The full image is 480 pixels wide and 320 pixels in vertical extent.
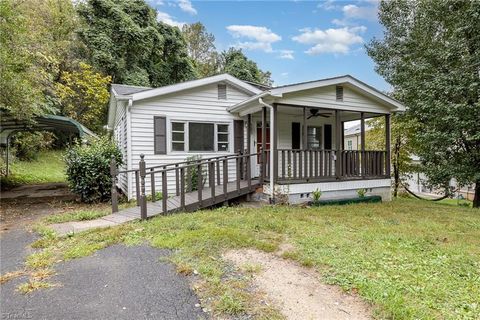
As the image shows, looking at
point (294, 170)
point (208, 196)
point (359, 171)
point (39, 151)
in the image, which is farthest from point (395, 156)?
point (39, 151)

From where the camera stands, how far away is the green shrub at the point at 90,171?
8.60 m

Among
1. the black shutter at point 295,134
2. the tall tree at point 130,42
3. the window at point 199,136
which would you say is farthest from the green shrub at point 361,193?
the tall tree at point 130,42

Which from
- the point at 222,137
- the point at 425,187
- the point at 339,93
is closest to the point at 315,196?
the point at 339,93

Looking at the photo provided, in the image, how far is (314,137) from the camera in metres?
11.1

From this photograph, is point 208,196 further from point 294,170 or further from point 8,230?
point 8,230

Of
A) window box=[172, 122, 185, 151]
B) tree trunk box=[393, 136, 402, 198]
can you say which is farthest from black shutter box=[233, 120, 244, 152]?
tree trunk box=[393, 136, 402, 198]

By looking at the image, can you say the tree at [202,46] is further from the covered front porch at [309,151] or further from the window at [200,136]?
the window at [200,136]

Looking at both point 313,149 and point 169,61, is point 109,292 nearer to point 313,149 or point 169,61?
point 313,149

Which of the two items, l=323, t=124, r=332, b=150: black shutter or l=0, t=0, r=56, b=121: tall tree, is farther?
l=323, t=124, r=332, b=150: black shutter

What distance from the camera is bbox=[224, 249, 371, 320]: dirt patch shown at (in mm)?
2682

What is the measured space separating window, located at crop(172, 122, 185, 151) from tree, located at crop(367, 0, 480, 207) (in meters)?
8.23

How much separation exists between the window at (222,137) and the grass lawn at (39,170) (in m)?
9.34

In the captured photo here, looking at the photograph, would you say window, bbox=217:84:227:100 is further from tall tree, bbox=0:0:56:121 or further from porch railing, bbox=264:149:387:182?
tall tree, bbox=0:0:56:121

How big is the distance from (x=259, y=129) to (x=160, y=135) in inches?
131
